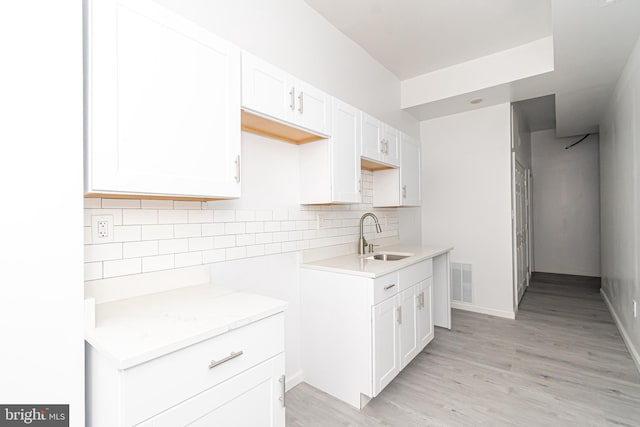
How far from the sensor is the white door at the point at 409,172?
122 inches

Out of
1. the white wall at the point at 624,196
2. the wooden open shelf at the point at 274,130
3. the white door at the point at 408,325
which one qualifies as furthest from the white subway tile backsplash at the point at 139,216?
the white wall at the point at 624,196

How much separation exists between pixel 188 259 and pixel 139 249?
10.1 inches

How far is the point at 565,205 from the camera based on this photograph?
600cm

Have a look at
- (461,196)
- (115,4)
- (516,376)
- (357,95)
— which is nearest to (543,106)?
(461,196)

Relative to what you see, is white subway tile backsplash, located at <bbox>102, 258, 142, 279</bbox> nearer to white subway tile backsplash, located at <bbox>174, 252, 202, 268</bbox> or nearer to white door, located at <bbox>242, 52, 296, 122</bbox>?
white subway tile backsplash, located at <bbox>174, 252, 202, 268</bbox>

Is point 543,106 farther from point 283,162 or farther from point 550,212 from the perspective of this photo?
point 283,162

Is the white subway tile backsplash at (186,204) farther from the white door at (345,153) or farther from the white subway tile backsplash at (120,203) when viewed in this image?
the white door at (345,153)

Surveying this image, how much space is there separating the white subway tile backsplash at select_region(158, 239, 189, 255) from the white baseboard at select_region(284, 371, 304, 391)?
1240 mm

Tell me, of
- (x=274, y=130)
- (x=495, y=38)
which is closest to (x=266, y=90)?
(x=274, y=130)

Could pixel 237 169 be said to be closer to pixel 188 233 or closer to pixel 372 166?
pixel 188 233

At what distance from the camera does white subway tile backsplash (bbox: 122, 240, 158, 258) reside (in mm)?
1420

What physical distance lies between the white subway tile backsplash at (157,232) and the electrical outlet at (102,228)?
14 cm

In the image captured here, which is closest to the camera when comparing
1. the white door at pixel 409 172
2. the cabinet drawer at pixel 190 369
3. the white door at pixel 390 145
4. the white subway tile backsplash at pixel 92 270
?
the cabinet drawer at pixel 190 369

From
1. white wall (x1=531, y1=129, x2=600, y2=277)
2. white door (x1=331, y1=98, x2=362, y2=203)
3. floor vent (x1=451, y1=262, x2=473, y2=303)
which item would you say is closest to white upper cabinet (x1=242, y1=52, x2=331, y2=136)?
white door (x1=331, y1=98, x2=362, y2=203)
